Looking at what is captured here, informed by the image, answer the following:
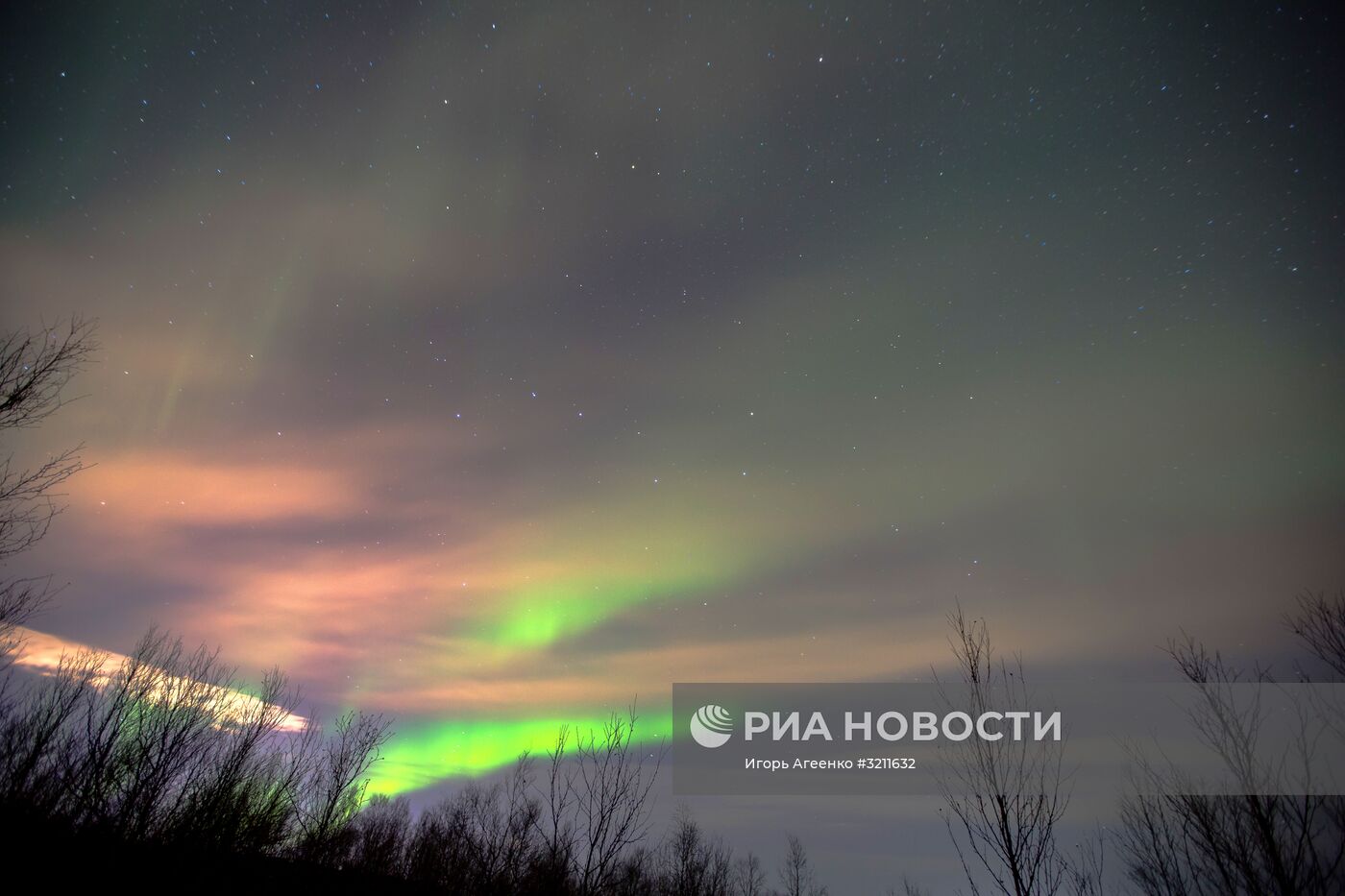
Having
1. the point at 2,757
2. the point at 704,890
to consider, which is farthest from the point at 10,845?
the point at 704,890

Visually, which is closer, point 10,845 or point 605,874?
point 605,874

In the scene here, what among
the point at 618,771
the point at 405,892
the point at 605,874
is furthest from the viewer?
the point at 405,892

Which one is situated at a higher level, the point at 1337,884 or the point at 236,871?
the point at 1337,884

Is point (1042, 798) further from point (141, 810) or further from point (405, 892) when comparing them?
point (405, 892)

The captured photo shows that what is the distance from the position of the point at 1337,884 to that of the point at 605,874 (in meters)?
10.5

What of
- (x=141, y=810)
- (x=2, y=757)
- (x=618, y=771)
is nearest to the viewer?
(x=618, y=771)

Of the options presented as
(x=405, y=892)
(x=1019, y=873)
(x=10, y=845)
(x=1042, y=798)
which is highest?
(x=1042, y=798)

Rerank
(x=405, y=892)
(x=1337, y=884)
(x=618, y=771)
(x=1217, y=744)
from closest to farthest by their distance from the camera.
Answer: (x=1337, y=884), (x=1217, y=744), (x=618, y=771), (x=405, y=892)

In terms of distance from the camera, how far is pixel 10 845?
12.2 meters

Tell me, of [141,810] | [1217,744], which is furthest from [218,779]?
[1217,744]

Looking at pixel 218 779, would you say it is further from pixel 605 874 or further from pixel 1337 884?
pixel 1337 884

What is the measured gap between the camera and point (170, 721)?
1792 cm

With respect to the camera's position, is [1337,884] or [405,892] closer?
[1337,884]

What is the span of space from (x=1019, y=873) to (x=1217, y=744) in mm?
5070
